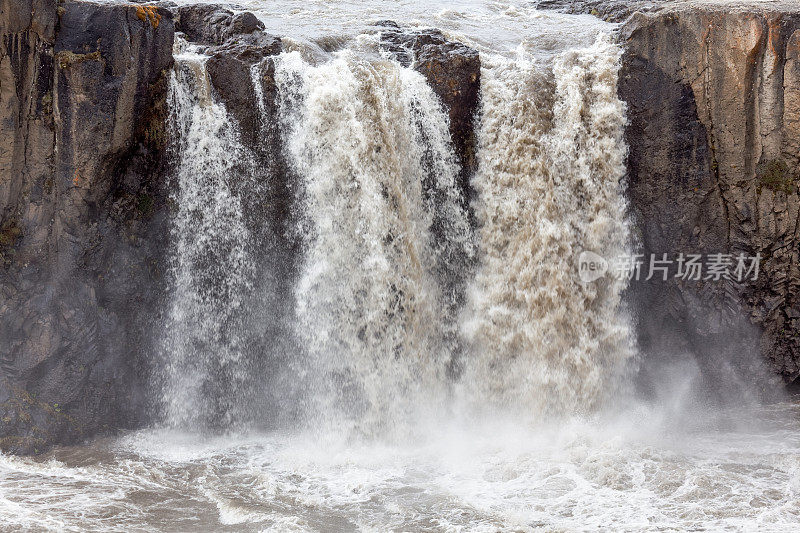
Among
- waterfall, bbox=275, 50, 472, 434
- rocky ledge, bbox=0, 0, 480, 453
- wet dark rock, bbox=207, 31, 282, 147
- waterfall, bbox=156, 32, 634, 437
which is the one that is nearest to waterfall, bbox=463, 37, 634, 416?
waterfall, bbox=156, 32, 634, 437

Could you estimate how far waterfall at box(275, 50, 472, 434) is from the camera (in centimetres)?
788

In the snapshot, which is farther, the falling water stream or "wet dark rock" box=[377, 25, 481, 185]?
"wet dark rock" box=[377, 25, 481, 185]

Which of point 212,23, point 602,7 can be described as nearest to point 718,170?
point 602,7

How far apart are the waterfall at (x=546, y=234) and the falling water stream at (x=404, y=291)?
0.02 m

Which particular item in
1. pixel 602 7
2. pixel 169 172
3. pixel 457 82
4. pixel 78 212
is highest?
pixel 602 7

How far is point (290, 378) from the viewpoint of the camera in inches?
321

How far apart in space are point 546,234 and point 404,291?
5.44ft

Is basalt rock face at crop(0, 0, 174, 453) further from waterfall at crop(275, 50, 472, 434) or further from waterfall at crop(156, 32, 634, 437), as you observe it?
waterfall at crop(275, 50, 472, 434)

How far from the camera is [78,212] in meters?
7.62

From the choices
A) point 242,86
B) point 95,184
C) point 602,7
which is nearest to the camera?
point 95,184

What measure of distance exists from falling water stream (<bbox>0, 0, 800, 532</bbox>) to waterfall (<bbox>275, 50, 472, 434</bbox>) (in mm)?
21

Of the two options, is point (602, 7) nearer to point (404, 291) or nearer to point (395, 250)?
point (395, 250)

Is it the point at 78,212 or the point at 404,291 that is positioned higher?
the point at 78,212

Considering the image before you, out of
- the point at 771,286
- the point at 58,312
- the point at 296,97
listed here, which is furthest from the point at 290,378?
the point at 771,286
